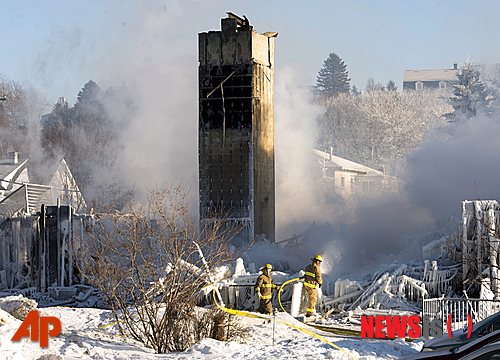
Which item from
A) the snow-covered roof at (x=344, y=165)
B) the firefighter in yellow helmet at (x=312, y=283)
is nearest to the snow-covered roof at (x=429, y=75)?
the snow-covered roof at (x=344, y=165)

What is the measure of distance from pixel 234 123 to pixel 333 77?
315ft

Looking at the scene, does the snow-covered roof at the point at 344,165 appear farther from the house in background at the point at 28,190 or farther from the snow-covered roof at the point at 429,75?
the snow-covered roof at the point at 429,75

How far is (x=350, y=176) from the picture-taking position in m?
79.6

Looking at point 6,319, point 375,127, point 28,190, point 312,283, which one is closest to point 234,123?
point 312,283

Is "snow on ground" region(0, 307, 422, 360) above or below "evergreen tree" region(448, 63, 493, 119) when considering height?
below

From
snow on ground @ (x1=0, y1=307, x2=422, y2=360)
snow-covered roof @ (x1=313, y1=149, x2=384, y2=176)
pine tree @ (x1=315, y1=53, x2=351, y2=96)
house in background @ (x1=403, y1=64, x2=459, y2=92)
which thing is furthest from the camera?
house in background @ (x1=403, y1=64, x2=459, y2=92)

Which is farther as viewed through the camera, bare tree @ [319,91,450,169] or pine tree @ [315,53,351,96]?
pine tree @ [315,53,351,96]

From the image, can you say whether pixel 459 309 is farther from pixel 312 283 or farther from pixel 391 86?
pixel 391 86

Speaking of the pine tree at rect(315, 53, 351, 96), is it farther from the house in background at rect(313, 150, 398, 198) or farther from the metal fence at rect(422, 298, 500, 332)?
the metal fence at rect(422, 298, 500, 332)

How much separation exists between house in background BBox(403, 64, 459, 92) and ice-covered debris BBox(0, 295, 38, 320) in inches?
5288

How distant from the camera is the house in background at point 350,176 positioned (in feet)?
247

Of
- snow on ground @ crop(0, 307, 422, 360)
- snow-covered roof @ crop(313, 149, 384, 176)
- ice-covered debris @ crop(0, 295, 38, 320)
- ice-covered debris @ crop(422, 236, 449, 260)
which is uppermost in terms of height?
snow-covered roof @ crop(313, 149, 384, 176)

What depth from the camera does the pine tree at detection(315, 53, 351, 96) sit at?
127312 mm

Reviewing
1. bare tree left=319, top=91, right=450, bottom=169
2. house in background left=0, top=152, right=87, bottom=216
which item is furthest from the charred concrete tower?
bare tree left=319, top=91, right=450, bottom=169
